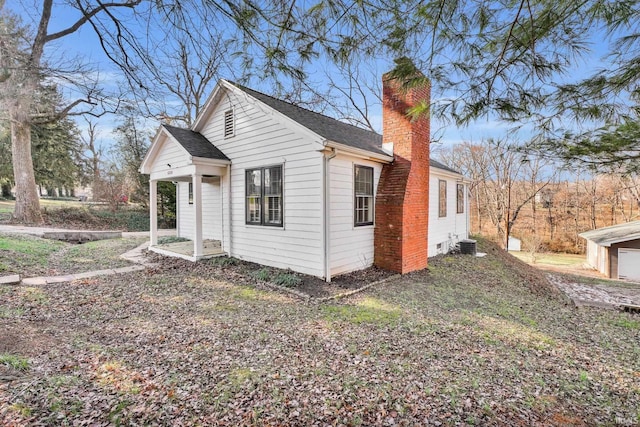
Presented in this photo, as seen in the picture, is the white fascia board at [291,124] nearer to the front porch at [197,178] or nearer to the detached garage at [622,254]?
the front porch at [197,178]

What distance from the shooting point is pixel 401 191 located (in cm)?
791

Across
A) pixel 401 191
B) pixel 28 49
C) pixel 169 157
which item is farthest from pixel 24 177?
pixel 401 191

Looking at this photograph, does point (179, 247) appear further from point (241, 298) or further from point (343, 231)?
point (343, 231)

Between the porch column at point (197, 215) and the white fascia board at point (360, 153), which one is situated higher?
the white fascia board at point (360, 153)

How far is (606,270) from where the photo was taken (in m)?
17.2

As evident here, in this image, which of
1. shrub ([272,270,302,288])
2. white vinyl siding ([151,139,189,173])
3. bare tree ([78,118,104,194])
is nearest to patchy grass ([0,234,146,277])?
white vinyl siding ([151,139,189,173])

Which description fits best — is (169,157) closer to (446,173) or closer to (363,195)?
(363,195)

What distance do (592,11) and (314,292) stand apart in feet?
18.7

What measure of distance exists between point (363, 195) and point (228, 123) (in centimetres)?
475

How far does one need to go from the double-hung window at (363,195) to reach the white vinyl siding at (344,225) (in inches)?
5.8

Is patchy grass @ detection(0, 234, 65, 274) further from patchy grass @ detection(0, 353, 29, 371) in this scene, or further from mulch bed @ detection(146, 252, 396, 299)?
patchy grass @ detection(0, 353, 29, 371)

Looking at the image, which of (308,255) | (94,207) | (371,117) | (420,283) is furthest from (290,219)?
(94,207)

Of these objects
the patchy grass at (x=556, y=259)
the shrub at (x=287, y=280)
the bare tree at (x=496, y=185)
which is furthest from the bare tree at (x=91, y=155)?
the patchy grass at (x=556, y=259)

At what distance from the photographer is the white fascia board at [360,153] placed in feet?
22.0
